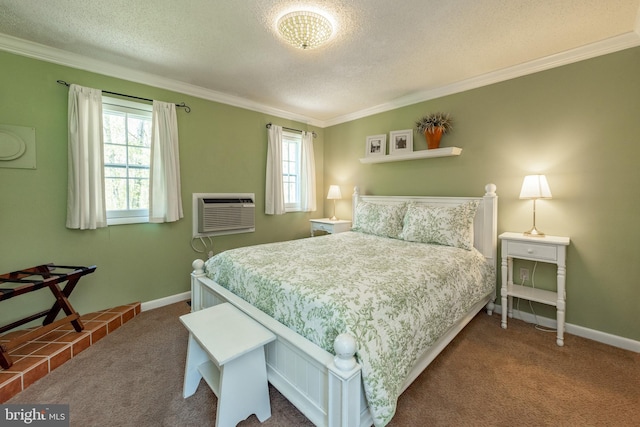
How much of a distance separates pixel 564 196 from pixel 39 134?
15.0ft

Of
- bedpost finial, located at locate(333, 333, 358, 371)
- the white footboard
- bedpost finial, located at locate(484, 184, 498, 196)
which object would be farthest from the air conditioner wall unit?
bedpost finial, located at locate(484, 184, 498, 196)

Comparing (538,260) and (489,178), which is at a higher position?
(489,178)

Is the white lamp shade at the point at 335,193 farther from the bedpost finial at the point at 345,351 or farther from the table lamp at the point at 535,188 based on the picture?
the bedpost finial at the point at 345,351

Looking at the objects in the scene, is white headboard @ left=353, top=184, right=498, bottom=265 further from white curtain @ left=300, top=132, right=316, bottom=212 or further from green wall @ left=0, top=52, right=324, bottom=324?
green wall @ left=0, top=52, right=324, bottom=324

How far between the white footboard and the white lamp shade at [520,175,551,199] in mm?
2183

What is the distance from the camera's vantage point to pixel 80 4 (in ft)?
5.66

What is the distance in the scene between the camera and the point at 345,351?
109 cm

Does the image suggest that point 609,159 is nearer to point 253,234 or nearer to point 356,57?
point 356,57

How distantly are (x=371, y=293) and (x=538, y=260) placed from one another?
180 cm

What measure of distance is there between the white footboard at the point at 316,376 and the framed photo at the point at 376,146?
108 inches

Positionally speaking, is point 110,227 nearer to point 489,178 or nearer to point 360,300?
point 360,300

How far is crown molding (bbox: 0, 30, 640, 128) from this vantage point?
2.08m

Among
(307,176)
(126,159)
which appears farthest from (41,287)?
(307,176)

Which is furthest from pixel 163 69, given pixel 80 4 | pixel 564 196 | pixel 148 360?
pixel 564 196
